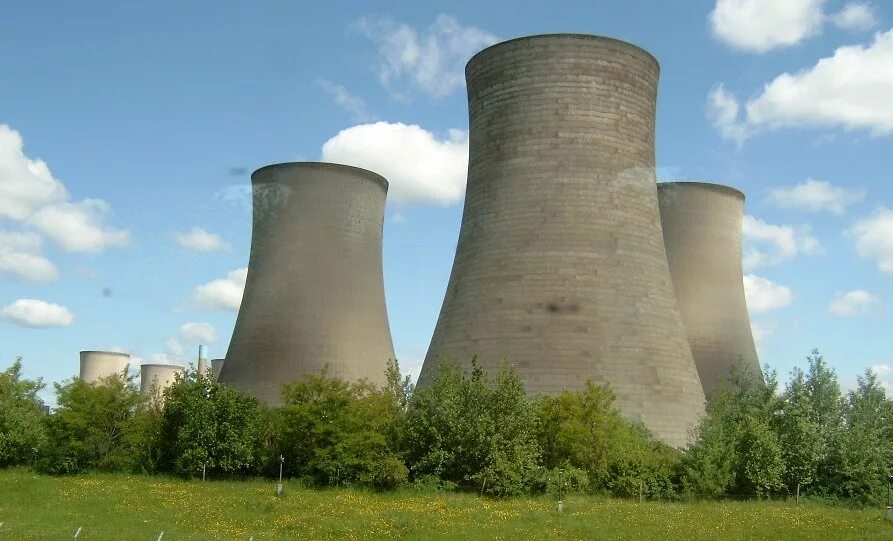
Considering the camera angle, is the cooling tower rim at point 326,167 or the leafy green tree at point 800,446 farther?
the cooling tower rim at point 326,167

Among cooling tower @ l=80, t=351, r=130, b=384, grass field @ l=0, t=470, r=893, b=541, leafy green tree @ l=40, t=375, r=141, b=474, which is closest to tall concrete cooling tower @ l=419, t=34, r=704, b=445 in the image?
grass field @ l=0, t=470, r=893, b=541

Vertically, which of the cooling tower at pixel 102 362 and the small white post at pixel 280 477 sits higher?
the cooling tower at pixel 102 362

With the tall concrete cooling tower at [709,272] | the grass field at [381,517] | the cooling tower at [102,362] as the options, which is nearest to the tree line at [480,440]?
the grass field at [381,517]

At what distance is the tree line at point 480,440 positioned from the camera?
1628 cm

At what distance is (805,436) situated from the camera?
16984 millimetres

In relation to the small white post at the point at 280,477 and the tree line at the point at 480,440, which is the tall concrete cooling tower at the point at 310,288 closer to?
the tree line at the point at 480,440

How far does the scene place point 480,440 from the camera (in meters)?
16.0

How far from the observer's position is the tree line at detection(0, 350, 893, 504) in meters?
16.3

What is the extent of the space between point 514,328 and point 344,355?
29.0 feet

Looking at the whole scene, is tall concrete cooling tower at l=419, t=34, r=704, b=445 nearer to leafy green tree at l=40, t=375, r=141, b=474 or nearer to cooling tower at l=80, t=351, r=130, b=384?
leafy green tree at l=40, t=375, r=141, b=474

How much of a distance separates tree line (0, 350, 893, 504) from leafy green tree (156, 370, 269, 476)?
0.09 feet

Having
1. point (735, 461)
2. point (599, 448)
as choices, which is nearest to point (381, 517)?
point (599, 448)

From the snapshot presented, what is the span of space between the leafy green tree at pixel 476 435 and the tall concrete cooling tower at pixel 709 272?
42.7ft

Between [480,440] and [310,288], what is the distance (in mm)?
11988
